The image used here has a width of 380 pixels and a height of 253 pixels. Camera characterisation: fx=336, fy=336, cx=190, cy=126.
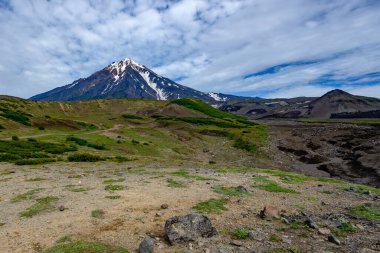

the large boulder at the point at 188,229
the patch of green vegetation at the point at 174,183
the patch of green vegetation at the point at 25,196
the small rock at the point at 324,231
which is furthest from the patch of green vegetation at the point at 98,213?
the small rock at the point at 324,231

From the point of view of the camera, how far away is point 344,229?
16406 millimetres

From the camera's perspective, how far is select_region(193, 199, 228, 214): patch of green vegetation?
1937cm

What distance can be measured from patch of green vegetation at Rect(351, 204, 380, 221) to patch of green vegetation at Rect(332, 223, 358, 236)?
267 centimetres

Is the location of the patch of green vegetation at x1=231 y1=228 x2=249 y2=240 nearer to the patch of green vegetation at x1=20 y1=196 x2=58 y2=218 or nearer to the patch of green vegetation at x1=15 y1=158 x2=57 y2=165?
the patch of green vegetation at x1=20 y1=196 x2=58 y2=218

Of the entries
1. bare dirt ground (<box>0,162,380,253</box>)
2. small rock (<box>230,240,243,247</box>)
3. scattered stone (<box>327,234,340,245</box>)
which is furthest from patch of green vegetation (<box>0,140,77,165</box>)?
scattered stone (<box>327,234,340,245</box>)

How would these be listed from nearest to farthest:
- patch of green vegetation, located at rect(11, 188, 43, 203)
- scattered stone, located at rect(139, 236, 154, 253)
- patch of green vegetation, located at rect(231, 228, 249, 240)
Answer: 1. scattered stone, located at rect(139, 236, 154, 253)
2. patch of green vegetation, located at rect(231, 228, 249, 240)
3. patch of green vegetation, located at rect(11, 188, 43, 203)

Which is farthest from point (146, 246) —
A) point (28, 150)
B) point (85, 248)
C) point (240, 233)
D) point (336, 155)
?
point (336, 155)

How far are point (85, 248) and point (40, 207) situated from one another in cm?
774

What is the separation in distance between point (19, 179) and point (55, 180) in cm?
356

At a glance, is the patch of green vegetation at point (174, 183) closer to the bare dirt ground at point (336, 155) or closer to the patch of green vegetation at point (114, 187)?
the patch of green vegetation at point (114, 187)

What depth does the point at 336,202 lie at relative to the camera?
23.0m

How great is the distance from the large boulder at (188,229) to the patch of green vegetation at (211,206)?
386 cm

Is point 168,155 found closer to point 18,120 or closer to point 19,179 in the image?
point 19,179

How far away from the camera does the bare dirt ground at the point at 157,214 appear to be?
47.5 feet
